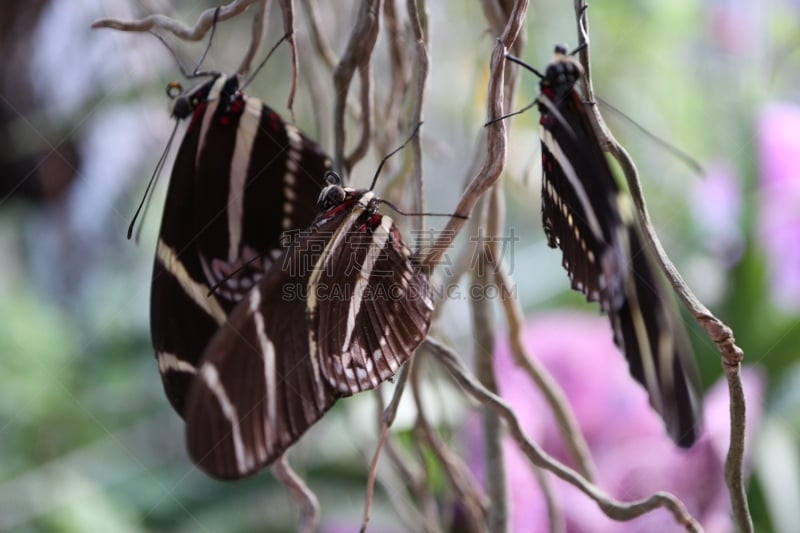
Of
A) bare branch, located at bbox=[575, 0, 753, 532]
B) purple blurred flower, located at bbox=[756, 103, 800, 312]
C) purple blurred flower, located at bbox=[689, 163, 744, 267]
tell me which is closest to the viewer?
bare branch, located at bbox=[575, 0, 753, 532]

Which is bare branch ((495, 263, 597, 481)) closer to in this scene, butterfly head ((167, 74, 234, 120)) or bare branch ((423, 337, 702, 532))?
bare branch ((423, 337, 702, 532))

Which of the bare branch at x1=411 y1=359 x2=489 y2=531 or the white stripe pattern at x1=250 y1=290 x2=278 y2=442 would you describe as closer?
the white stripe pattern at x1=250 y1=290 x2=278 y2=442

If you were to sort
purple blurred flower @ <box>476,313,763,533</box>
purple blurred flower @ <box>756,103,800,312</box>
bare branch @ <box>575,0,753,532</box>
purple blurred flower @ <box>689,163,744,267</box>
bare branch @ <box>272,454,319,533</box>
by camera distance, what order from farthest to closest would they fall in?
purple blurred flower @ <box>689,163,744,267</box> → purple blurred flower @ <box>756,103,800,312</box> → purple blurred flower @ <box>476,313,763,533</box> → bare branch @ <box>272,454,319,533</box> → bare branch @ <box>575,0,753,532</box>

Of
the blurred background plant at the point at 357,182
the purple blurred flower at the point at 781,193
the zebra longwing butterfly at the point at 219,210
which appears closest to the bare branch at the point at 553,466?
the zebra longwing butterfly at the point at 219,210

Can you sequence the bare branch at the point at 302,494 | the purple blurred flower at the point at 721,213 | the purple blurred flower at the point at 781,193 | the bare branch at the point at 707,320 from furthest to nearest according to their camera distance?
the purple blurred flower at the point at 721,213 < the purple blurred flower at the point at 781,193 < the bare branch at the point at 302,494 < the bare branch at the point at 707,320

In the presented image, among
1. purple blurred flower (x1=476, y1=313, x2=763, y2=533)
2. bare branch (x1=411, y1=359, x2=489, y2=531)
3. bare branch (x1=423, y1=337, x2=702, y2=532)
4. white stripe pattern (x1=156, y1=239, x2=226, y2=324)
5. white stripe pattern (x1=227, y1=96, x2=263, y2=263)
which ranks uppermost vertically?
white stripe pattern (x1=227, y1=96, x2=263, y2=263)

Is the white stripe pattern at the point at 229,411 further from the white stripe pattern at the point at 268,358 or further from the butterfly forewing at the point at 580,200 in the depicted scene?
the butterfly forewing at the point at 580,200

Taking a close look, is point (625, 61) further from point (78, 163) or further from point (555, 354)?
point (78, 163)

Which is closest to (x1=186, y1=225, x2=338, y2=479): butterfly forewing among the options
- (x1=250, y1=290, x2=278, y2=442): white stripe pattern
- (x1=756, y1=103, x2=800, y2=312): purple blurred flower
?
(x1=250, y1=290, x2=278, y2=442): white stripe pattern

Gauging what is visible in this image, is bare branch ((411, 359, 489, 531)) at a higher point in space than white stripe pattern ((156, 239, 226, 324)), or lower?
lower
